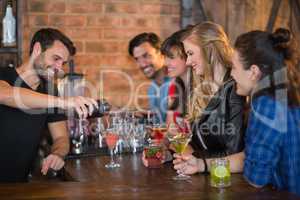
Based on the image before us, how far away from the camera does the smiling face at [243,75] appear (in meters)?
2.29

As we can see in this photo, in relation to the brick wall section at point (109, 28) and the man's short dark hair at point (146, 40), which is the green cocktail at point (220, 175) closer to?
the man's short dark hair at point (146, 40)

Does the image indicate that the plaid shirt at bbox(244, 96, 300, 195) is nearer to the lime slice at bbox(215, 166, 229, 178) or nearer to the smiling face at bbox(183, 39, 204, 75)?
the lime slice at bbox(215, 166, 229, 178)

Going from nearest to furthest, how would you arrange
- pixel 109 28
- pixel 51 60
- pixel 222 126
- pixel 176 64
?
1. pixel 222 126
2. pixel 51 60
3. pixel 176 64
4. pixel 109 28

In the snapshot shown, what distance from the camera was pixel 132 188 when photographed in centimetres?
221

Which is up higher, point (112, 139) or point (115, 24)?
point (115, 24)

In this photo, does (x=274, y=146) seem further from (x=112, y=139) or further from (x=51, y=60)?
(x=51, y=60)

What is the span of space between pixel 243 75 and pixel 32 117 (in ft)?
4.11

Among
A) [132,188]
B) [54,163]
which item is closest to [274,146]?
[132,188]

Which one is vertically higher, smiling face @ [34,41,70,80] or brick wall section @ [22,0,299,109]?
brick wall section @ [22,0,299,109]

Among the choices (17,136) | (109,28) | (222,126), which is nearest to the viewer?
(222,126)

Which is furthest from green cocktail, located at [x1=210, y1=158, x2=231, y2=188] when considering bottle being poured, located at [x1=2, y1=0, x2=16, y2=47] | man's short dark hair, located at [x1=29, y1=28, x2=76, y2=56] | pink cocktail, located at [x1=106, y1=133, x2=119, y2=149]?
bottle being poured, located at [x1=2, y1=0, x2=16, y2=47]

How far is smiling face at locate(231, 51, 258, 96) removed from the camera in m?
2.29

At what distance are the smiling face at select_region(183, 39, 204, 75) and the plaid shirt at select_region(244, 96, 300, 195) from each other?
841mm

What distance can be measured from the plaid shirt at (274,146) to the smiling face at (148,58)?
7.46ft
